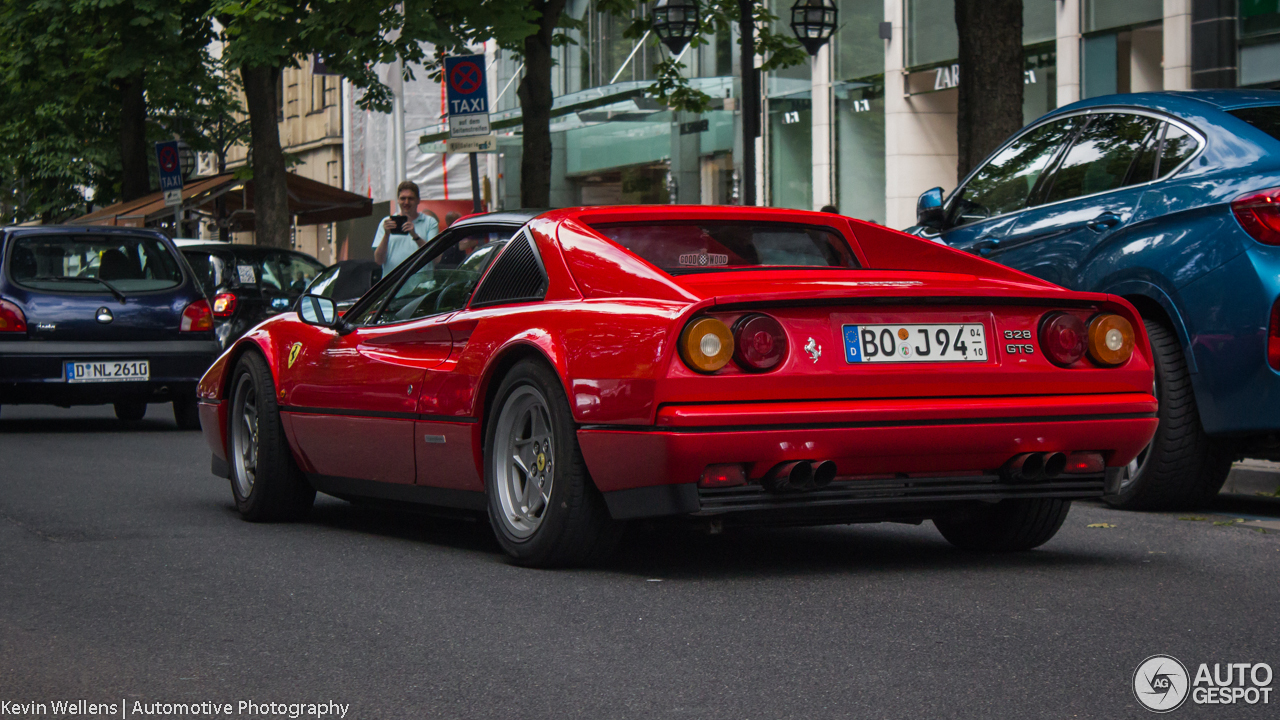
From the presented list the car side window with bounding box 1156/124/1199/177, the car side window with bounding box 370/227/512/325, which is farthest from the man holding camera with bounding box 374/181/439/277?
the car side window with bounding box 1156/124/1199/177

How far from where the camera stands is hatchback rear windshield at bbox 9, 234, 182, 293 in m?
13.3

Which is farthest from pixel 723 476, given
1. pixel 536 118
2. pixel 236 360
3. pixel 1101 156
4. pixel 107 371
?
pixel 536 118

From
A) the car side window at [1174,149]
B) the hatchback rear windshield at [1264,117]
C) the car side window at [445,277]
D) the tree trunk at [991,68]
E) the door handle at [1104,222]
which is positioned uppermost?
the tree trunk at [991,68]

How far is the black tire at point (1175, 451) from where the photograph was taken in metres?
7.07

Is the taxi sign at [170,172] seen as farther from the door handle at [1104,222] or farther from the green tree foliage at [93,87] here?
the door handle at [1104,222]

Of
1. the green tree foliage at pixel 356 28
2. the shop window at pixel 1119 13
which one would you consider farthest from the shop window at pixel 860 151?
the green tree foliage at pixel 356 28

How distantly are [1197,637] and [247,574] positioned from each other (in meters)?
3.00

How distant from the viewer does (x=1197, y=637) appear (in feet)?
14.6

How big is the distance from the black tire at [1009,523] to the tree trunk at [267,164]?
19545 millimetres

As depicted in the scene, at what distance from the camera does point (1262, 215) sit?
657 cm

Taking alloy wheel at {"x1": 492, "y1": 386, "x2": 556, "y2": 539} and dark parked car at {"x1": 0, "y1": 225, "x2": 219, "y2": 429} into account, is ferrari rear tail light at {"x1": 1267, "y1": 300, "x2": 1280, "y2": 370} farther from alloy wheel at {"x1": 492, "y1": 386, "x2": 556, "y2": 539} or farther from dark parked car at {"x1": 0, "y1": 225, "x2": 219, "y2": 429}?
dark parked car at {"x1": 0, "y1": 225, "x2": 219, "y2": 429}

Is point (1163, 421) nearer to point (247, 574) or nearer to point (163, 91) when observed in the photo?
point (247, 574)

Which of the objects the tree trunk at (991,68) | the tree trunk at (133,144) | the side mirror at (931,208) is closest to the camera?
the side mirror at (931,208)

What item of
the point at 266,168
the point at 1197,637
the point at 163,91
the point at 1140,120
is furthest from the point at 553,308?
the point at 163,91
